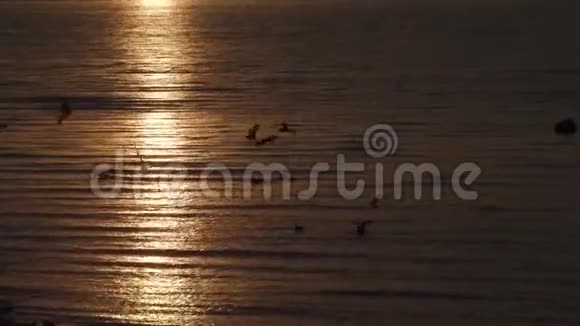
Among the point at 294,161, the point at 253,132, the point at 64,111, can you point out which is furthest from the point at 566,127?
the point at 64,111

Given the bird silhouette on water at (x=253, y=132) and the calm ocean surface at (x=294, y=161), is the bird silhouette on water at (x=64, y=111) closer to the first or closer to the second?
the calm ocean surface at (x=294, y=161)

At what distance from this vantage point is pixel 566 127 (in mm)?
3328

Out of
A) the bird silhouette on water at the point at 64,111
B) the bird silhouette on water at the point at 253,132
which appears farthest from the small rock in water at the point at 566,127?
the bird silhouette on water at the point at 64,111

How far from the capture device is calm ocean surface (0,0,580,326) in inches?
94.7

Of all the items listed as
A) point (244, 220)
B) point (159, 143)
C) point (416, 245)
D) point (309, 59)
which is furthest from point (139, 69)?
point (416, 245)

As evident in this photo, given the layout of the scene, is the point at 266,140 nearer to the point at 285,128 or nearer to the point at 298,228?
the point at 285,128

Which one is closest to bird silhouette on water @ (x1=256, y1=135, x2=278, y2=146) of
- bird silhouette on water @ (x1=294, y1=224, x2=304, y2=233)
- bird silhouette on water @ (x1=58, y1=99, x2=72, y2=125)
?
bird silhouette on water @ (x1=294, y1=224, x2=304, y2=233)

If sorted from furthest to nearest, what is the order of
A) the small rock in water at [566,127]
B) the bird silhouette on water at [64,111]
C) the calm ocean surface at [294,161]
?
the bird silhouette on water at [64,111] < the small rock in water at [566,127] < the calm ocean surface at [294,161]

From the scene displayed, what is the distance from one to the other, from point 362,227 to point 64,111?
151cm

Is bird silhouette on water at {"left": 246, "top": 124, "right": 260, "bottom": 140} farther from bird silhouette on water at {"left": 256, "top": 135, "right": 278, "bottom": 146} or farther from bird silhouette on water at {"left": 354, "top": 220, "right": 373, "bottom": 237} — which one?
bird silhouette on water at {"left": 354, "top": 220, "right": 373, "bottom": 237}

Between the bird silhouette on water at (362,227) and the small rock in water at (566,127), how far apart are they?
0.88 m

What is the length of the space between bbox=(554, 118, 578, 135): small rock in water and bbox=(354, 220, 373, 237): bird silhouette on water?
2.89 feet

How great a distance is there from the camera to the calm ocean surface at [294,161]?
7.89 feet

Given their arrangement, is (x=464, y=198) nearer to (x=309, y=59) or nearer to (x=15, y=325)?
(x=15, y=325)
